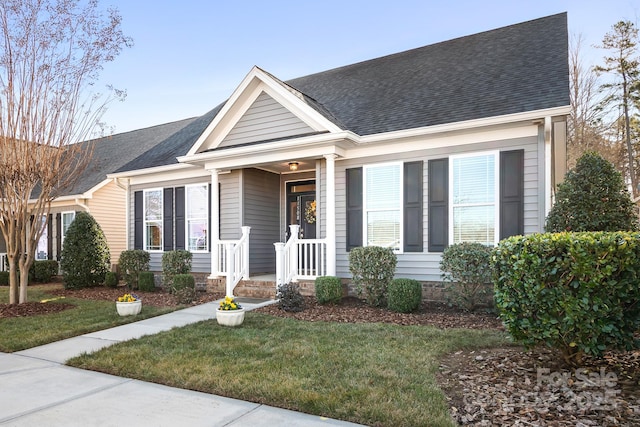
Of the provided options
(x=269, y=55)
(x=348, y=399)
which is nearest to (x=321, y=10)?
(x=269, y=55)

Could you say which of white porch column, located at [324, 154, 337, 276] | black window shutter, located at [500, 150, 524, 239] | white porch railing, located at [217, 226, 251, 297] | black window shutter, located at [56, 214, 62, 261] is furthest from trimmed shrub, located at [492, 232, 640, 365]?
black window shutter, located at [56, 214, 62, 261]

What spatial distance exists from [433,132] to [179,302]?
609 centimetres

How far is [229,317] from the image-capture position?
5.93 metres

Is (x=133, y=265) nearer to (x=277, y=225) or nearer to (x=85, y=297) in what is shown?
(x=85, y=297)

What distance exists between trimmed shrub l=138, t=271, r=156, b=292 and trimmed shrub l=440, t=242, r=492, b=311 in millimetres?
Result: 7320

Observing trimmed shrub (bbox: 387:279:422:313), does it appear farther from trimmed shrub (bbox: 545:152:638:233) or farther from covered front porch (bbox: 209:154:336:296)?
trimmed shrub (bbox: 545:152:638:233)

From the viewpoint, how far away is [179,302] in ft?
27.0

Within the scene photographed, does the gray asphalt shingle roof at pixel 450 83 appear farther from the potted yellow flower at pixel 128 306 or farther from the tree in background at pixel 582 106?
the tree in background at pixel 582 106

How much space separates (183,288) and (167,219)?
318 centimetres

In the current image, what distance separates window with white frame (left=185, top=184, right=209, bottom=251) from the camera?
10.6m

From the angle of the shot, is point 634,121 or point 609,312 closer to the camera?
point 609,312

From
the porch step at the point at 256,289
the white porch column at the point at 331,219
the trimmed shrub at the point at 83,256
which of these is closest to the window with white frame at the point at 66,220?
the trimmed shrub at the point at 83,256

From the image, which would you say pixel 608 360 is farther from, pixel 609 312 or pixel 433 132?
pixel 433 132

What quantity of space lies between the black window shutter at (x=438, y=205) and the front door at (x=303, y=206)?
347 cm
